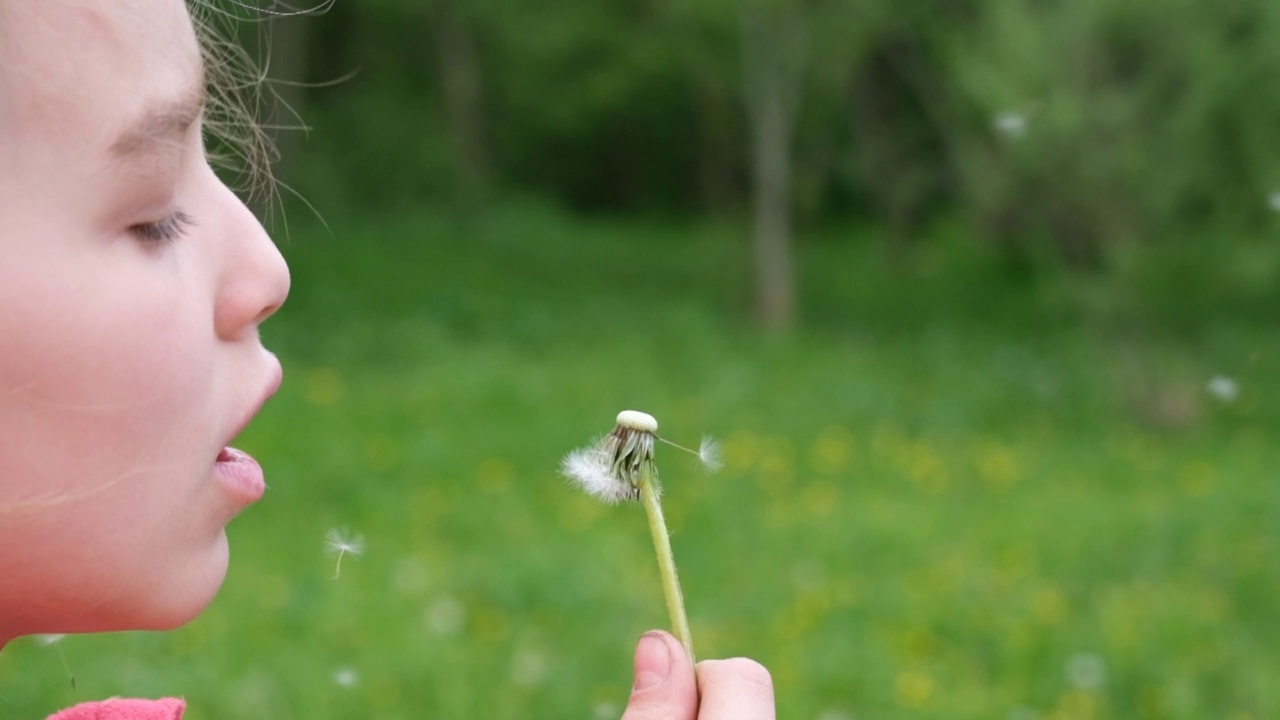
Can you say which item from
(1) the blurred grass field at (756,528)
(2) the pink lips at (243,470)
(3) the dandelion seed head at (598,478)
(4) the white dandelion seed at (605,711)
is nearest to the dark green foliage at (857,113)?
(1) the blurred grass field at (756,528)

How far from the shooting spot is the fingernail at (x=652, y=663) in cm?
106

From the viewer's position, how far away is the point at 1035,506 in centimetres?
669

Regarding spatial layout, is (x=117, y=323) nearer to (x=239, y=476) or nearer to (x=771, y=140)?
(x=239, y=476)

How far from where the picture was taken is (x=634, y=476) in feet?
3.51

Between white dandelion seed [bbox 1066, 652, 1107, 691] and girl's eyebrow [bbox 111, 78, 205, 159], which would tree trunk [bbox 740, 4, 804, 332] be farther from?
girl's eyebrow [bbox 111, 78, 205, 159]

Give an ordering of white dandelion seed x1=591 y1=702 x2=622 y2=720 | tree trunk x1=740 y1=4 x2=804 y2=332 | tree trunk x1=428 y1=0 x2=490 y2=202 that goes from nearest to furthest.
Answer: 1. white dandelion seed x1=591 y1=702 x2=622 y2=720
2. tree trunk x1=740 y1=4 x2=804 y2=332
3. tree trunk x1=428 y1=0 x2=490 y2=202

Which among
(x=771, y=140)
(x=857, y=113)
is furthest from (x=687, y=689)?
(x=857, y=113)

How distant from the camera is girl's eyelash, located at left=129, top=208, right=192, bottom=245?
2.97 feet

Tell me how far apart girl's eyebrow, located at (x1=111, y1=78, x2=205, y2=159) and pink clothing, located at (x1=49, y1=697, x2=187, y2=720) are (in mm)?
527

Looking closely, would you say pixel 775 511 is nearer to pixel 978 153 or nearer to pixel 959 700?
pixel 959 700

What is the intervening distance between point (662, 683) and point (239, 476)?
34 centimetres

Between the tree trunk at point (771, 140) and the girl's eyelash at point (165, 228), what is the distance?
1202 cm

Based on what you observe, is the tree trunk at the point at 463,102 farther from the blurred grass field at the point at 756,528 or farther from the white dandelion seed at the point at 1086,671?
the white dandelion seed at the point at 1086,671

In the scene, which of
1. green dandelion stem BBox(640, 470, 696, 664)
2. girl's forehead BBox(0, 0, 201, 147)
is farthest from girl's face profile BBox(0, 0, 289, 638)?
green dandelion stem BBox(640, 470, 696, 664)
